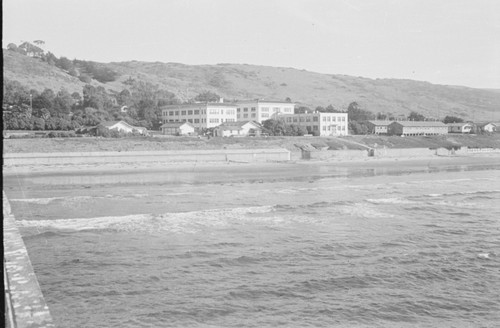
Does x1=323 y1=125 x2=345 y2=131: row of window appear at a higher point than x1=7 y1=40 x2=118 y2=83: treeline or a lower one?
lower

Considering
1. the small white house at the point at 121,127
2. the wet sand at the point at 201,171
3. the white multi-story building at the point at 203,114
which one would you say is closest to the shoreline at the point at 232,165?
the wet sand at the point at 201,171

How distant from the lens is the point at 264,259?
37.4 feet

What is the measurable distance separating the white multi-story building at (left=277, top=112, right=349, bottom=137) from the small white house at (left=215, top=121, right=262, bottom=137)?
28.4 ft

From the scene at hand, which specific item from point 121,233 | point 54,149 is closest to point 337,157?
point 54,149

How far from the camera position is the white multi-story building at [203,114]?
67875 mm

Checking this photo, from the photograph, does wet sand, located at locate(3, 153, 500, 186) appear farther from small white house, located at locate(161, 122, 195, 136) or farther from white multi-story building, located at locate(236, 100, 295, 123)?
white multi-story building, located at locate(236, 100, 295, 123)

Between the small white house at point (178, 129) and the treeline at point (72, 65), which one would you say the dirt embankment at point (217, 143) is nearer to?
the small white house at point (178, 129)

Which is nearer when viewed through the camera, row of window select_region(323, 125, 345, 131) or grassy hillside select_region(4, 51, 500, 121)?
row of window select_region(323, 125, 345, 131)

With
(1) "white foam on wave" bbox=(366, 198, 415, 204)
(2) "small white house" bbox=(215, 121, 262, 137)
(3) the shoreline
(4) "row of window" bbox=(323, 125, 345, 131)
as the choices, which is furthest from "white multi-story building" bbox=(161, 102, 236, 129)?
(1) "white foam on wave" bbox=(366, 198, 415, 204)

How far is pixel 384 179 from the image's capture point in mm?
32312

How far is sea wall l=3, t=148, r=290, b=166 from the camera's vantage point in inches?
1506

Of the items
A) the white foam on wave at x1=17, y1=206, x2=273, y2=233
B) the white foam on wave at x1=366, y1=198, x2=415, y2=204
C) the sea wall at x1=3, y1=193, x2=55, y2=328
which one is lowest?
the white foam on wave at x1=366, y1=198, x2=415, y2=204

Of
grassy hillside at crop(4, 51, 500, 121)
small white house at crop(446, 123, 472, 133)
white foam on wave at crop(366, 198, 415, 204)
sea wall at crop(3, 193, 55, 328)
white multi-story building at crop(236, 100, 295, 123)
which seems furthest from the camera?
grassy hillside at crop(4, 51, 500, 121)

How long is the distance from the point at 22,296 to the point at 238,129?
182 feet
